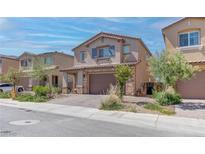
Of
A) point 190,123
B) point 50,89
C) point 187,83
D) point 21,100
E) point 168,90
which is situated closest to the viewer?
point 190,123

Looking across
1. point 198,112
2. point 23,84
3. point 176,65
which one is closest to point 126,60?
point 176,65

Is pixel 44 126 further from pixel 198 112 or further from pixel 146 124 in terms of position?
pixel 198 112

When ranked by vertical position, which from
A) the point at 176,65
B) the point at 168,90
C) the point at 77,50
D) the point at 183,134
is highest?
the point at 77,50

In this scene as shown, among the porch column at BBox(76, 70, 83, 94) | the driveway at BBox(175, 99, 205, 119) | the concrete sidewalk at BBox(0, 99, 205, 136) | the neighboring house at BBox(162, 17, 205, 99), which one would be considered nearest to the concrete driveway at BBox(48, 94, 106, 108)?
the concrete sidewalk at BBox(0, 99, 205, 136)

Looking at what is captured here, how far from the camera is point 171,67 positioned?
606 inches

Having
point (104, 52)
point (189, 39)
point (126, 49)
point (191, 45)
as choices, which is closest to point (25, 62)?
point (104, 52)

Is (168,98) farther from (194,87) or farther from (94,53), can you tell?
(94,53)

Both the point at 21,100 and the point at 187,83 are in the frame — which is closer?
the point at 187,83

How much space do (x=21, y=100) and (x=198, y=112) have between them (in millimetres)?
16232

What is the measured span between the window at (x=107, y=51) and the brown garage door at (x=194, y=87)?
28.6ft

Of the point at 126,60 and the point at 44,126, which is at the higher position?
the point at 126,60

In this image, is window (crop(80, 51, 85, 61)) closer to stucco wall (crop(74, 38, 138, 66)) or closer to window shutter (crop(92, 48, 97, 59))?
stucco wall (crop(74, 38, 138, 66))

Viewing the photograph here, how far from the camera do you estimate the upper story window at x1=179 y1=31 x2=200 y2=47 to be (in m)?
19.6

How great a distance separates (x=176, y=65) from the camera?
15328 mm
